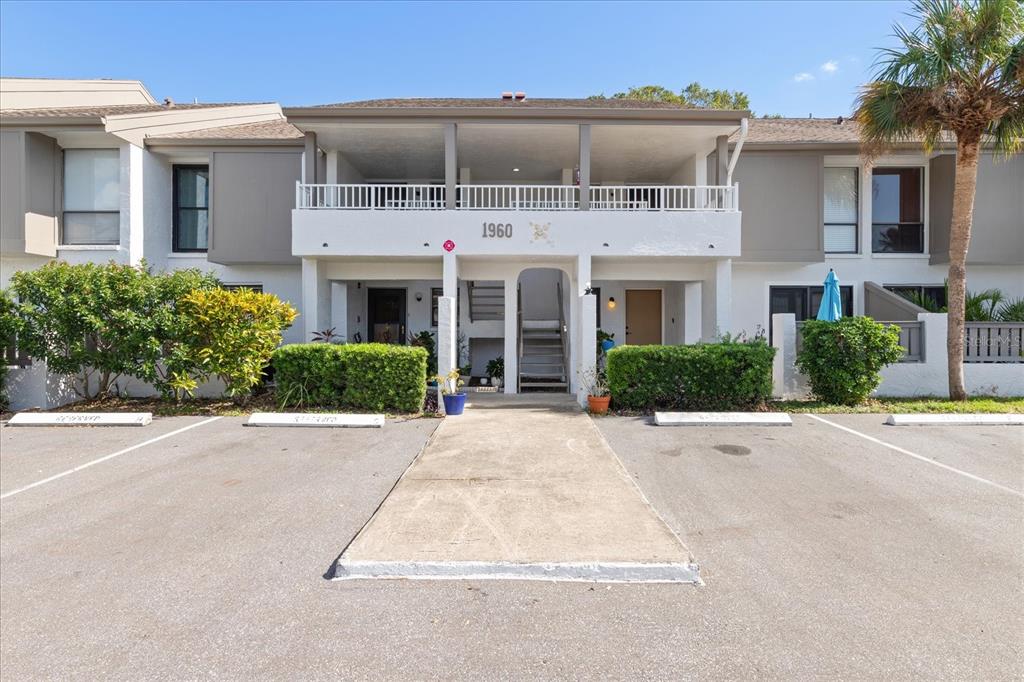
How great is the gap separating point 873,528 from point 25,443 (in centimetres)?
1176

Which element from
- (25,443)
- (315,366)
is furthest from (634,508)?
(25,443)

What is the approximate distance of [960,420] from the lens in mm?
9352

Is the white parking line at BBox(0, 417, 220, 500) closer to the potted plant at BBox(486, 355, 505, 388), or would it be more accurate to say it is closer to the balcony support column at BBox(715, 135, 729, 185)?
the potted plant at BBox(486, 355, 505, 388)

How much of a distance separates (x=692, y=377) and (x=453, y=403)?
473cm

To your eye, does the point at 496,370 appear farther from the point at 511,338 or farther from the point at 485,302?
the point at 511,338

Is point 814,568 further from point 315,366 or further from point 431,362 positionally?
point 431,362

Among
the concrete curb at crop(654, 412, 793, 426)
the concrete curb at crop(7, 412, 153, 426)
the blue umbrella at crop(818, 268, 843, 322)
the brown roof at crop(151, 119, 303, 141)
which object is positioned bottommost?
the concrete curb at crop(7, 412, 153, 426)

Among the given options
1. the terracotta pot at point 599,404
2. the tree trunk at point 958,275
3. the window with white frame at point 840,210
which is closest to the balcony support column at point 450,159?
the terracotta pot at point 599,404

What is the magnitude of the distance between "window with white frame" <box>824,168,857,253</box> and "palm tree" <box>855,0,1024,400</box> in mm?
3306

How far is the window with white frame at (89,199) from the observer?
1369 cm

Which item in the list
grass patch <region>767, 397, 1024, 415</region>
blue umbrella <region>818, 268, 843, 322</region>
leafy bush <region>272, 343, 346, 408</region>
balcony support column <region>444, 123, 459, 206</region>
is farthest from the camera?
balcony support column <region>444, 123, 459, 206</region>

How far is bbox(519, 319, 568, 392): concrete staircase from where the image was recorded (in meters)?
14.2

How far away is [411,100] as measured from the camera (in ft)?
52.5

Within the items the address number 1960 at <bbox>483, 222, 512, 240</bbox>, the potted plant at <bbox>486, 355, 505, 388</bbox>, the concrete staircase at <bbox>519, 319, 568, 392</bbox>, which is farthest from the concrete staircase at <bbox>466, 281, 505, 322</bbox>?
the address number 1960 at <bbox>483, 222, 512, 240</bbox>
